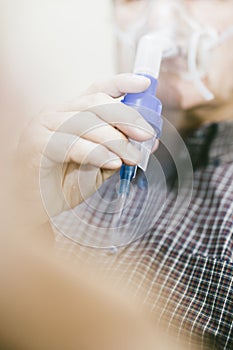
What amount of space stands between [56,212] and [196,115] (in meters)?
0.45

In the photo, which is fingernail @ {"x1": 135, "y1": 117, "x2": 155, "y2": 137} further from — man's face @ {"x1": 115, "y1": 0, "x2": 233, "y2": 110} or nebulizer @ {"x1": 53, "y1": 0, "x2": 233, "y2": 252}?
man's face @ {"x1": 115, "y1": 0, "x2": 233, "y2": 110}

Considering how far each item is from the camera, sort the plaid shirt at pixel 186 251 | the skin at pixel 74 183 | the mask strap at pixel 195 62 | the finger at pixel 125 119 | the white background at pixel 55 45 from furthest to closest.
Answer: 1. the white background at pixel 55 45
2. the mask strap at pixel 195 62
3. the plaid shirt at pixel 186 251
4. the finger at pixel 125 119
5. the skin at pixel 74 183

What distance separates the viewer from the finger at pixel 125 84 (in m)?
0.63

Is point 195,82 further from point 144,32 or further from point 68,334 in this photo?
point 68,334

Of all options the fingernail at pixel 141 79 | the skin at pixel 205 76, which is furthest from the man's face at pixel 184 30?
the fingernail at pixel 141 79

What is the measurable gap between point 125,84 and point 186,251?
331mm

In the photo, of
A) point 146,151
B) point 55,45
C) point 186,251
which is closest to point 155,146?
point 146,151

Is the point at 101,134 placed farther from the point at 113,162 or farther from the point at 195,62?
the point at 195,62

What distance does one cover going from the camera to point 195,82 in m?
0.93

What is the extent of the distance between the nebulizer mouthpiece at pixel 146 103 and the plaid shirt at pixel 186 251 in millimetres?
77

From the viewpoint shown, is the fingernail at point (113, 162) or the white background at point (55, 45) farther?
the white background at point (55, 45)

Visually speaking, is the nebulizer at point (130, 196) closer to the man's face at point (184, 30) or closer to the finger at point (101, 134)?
the finger at point (101, 134)

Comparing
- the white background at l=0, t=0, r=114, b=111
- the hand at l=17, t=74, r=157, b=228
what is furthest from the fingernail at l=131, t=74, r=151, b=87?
the white background at l=0, t=0, r=114, b=111

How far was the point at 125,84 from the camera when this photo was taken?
629 millimetres
